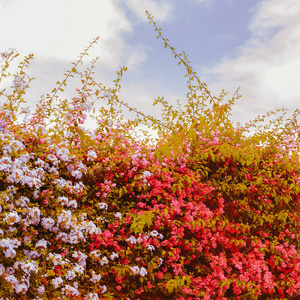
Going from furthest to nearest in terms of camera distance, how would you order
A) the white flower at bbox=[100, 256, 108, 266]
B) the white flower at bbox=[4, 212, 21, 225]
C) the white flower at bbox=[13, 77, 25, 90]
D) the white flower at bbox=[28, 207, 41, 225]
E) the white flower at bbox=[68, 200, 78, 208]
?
the white flower at bbox=[13, 77, 25, 90]
the white flower at bbox=[100, 256, 108, 266]
the white flower at bbox=[68, 200, 78, 208]
the white flower at bbox=[28, 207, 41, 225]
the white flower at bbox=[4, 212, 21, 225]

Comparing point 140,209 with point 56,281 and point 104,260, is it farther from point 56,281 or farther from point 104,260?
point 56,281

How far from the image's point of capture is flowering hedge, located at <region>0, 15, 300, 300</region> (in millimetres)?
3730

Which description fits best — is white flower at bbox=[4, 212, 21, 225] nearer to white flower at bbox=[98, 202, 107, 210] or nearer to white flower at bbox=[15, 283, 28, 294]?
white flower at bbox=[15, 283, 28, 294]

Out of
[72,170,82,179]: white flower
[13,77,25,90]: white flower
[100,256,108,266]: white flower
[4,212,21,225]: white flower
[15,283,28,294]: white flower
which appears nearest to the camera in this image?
[4,212,21,225]: white flower

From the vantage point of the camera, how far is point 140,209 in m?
4.88

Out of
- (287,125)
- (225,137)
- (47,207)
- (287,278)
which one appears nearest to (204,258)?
(287,278)

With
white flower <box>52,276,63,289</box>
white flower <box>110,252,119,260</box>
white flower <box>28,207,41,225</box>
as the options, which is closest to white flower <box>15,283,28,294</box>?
white flower <box>52,276,63,289</box>

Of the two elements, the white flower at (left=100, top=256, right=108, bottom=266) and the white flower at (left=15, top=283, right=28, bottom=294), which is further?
the white flower at (left=100, top=256, right=108, bottom=266)

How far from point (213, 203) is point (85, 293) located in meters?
2.24

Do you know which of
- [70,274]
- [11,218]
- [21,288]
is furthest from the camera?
[70,274]

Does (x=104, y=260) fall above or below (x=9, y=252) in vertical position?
above

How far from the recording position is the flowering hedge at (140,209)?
12.2 feet

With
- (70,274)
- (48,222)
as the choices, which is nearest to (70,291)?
(70,274)

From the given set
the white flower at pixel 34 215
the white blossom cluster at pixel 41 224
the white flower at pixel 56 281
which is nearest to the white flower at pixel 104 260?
the white blossom cluster at pixel 41 224
